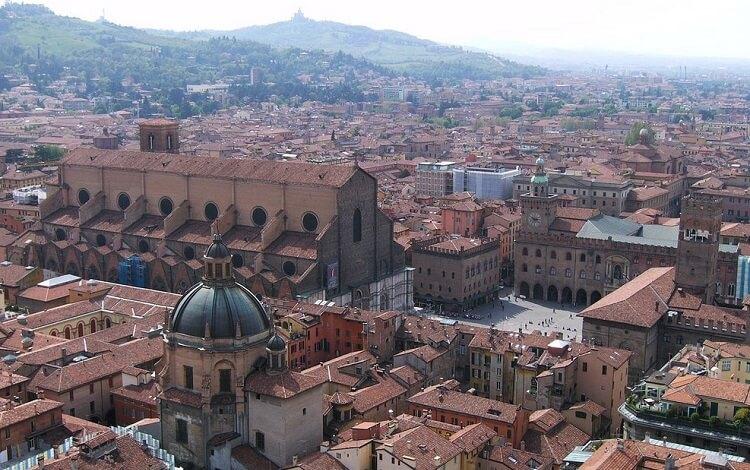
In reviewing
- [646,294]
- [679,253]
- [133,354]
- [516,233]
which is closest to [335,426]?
[133,354]

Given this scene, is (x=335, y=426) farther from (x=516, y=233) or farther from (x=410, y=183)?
(x=410, y=183)

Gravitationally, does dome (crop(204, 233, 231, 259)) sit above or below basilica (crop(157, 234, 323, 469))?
above

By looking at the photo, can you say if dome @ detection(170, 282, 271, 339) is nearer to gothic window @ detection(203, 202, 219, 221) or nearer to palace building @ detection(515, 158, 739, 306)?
gothic window @ detection(203, 202, 219, 221)

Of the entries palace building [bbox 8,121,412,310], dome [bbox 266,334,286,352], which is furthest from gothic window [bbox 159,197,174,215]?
dome [bbox 266,334,286,352]

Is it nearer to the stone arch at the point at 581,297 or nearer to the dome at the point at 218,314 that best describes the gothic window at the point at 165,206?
the stone arch at the point at 581,297

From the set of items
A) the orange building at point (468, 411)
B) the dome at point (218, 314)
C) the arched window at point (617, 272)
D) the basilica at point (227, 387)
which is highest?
the dome at point (218, 314)

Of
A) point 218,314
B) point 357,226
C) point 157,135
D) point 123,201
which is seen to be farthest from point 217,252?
point 157,135

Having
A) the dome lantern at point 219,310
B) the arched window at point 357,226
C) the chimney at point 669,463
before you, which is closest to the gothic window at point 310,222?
the arched window at point 357,226
